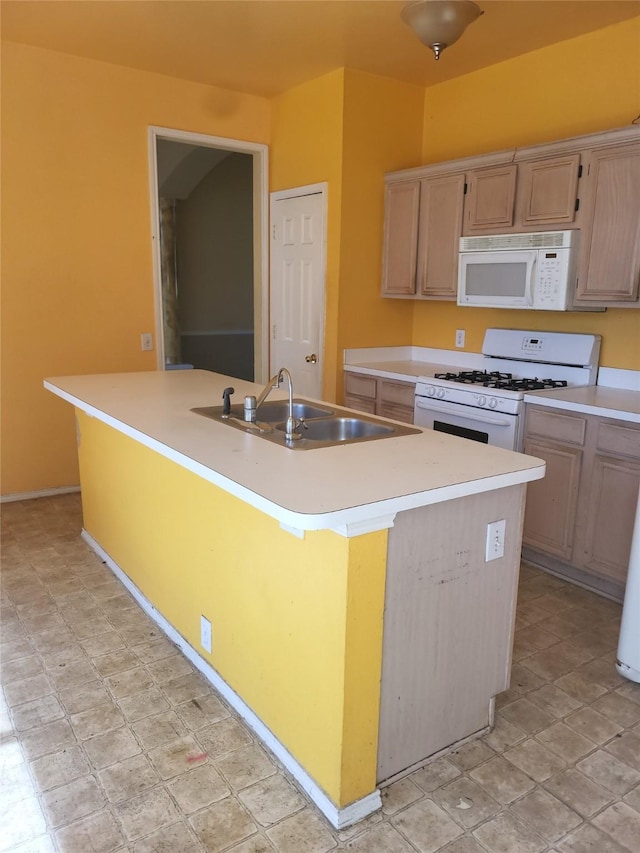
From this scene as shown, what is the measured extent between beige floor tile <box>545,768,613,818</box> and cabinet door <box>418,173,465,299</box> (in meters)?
2.74

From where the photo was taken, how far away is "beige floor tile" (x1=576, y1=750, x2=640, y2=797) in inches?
71.2

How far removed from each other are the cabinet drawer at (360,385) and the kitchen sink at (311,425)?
138 centimetres

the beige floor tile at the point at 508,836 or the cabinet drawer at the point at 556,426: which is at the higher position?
the cabinet drawer at the point at 556,426

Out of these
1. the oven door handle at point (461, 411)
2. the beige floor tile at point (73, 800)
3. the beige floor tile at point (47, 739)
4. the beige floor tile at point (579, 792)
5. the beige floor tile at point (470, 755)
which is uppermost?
the oven door handle at point (461, 411)

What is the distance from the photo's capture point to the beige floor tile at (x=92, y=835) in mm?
1569

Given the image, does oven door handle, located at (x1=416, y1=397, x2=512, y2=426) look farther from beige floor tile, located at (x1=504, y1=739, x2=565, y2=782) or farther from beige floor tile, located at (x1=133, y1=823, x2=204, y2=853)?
beige floor tile, located at (x1=133, y1=823, x2=204, y2=853)

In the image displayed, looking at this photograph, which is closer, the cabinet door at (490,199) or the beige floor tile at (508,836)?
the beige floor tile at (508,836)

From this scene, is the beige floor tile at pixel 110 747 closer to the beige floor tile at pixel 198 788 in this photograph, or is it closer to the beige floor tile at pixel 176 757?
the beige floor tile at pixel 176 757

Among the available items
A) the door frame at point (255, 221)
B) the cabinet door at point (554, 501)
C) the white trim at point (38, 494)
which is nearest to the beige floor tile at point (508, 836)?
the cabinet door at point (554, 501)

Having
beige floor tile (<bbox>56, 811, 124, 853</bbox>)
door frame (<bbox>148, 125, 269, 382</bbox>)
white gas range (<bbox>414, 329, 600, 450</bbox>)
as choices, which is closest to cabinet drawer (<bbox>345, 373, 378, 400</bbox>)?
white gas range (<bbox>414, 329, 600, 450</bbox>)

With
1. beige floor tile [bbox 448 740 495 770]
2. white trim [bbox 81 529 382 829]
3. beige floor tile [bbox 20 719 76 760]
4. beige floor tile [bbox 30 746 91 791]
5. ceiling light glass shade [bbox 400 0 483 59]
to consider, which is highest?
ceiling light glass shade [bbox 400 0 483 59]

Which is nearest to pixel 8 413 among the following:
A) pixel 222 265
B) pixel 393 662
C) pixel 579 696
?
pixel 393 662

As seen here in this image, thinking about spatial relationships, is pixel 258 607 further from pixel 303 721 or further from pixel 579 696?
pixel 579 696

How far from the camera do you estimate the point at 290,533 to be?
1.70 meters
